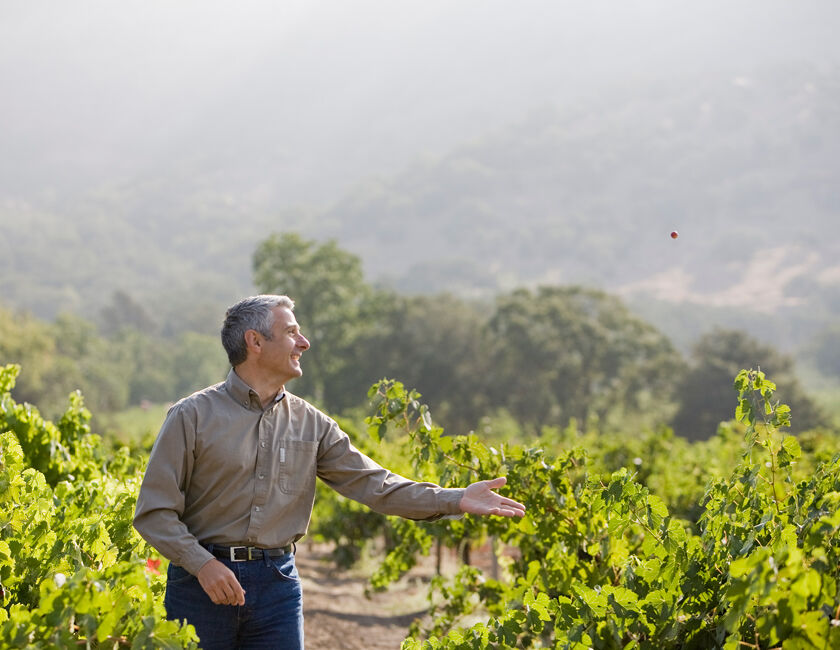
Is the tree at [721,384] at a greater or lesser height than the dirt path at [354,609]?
greater

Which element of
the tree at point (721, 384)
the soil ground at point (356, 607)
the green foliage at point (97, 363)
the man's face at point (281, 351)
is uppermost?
the man's face at point (281, 351)

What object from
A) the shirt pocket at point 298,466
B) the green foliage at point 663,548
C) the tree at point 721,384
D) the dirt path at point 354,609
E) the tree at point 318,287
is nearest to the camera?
the green foliage at point 663,548

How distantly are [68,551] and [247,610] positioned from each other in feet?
1.87

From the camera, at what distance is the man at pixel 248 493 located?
286 cm

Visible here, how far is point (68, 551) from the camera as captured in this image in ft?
9.58

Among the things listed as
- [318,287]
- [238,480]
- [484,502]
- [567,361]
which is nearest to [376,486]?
[484,502]

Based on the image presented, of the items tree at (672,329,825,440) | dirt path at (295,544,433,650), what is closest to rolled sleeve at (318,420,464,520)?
dirt path at (295,544,433,650)

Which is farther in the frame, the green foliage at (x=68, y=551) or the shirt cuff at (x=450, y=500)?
the shirt cuff at (x=450, y=500)

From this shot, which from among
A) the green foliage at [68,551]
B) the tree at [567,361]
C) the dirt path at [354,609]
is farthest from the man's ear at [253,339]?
the tree at [567,361]

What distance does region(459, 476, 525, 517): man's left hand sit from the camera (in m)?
3.04

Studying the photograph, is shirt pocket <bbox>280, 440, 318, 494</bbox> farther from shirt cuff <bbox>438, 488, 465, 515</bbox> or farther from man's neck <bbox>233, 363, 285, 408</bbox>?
shirt cuff <bbox>438, 488, 465, 515</bbox>

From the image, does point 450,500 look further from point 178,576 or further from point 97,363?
point 97,363

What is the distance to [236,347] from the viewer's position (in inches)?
124

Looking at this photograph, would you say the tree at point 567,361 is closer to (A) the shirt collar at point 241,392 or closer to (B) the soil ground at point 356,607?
(B) the soil ground at point 356,607
